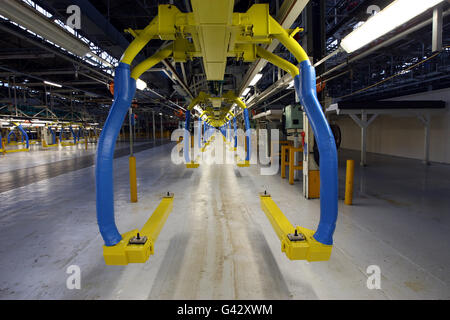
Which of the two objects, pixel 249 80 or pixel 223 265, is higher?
pixel 249 80

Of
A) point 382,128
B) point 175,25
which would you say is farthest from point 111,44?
point 382,128

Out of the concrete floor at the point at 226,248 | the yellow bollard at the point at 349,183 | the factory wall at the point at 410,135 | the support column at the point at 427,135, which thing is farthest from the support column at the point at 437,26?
the factory wall at the point at 410,135

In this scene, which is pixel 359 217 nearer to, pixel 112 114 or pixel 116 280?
pixel 116 280

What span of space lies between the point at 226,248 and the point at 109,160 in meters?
2.10

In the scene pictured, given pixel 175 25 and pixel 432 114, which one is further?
pixel 432 114

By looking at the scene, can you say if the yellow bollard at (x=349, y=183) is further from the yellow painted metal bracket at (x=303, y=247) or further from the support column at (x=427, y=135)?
the support column at (x=427, y=135)

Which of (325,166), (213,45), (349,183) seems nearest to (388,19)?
(325,166)

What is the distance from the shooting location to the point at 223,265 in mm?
3160

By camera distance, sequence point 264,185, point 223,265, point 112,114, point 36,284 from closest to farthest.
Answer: point 112,114 < point 36,284 < point 223,265 < point 264,185

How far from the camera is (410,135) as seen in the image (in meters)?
13.4

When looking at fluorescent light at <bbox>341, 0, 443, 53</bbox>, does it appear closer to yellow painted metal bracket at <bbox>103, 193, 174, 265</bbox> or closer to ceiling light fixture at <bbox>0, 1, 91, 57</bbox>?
yellow painted metal bracket at <bbox>103, 193, 174, 265</bbox>

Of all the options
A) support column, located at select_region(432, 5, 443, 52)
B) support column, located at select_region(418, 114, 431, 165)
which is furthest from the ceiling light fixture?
support column, located at select_region(418, 114, 431, 165)

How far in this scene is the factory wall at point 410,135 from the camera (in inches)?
459

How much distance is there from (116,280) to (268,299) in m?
1.76
